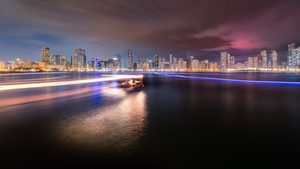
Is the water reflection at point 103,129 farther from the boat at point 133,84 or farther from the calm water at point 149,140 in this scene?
the boat at point 133,84

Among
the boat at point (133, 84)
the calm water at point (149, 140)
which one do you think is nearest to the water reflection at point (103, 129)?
the calm water at point (149, 140)

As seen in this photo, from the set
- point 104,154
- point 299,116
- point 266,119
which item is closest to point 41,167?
point 104,154

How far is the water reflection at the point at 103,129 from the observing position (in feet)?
24.9

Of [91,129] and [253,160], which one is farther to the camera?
[91,129]

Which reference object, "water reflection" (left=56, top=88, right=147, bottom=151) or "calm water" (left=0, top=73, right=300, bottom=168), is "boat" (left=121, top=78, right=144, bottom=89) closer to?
"water reflection" (left=56, top=88, right=147, bottom=151)

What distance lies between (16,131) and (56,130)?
155cm

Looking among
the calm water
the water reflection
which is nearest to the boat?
the water reflection

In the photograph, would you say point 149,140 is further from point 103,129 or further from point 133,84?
point 133,84

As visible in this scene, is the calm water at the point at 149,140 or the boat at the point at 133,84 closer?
the calm water at the point at 149,140

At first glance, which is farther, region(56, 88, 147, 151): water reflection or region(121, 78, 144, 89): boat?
region(121, 78, 144, 89): boat

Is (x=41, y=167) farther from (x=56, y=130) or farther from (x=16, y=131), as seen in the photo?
(x=16, y=131)

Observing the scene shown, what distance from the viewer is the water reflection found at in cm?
760

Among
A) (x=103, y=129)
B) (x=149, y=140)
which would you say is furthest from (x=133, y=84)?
(x=149, y=140)

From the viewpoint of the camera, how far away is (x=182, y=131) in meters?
9.12
